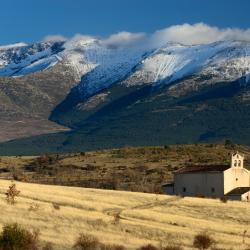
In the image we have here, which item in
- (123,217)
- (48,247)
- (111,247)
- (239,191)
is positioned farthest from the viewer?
(239,191)

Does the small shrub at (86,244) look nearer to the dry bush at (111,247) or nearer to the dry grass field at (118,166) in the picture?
the dry bush at (111,247)

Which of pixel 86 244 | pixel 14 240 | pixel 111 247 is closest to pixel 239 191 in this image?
pixel 111 247

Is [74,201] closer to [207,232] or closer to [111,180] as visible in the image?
[207,232]

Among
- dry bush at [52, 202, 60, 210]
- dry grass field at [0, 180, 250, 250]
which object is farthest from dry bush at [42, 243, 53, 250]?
dry bush at [52, 202, 60, 210]

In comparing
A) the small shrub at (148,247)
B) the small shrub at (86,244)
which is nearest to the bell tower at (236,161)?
the small shrub at (148,247)

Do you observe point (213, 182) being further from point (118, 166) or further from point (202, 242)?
point (118, 166)

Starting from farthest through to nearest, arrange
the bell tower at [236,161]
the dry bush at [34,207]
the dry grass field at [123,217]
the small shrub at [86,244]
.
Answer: the bell tower at [236,161] → the dry bush at [34,207] → the dry grass field at [123,217] → the small shrub at [86,244]

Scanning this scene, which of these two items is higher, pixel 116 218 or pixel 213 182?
pixel 213 182

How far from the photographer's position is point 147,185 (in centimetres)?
10538

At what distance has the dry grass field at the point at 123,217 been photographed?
53.0 metres

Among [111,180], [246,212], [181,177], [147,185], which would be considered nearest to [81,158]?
[111,180]

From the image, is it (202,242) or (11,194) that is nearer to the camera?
(202,242)

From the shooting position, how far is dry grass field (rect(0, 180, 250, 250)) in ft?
174

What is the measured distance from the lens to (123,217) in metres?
59.5
